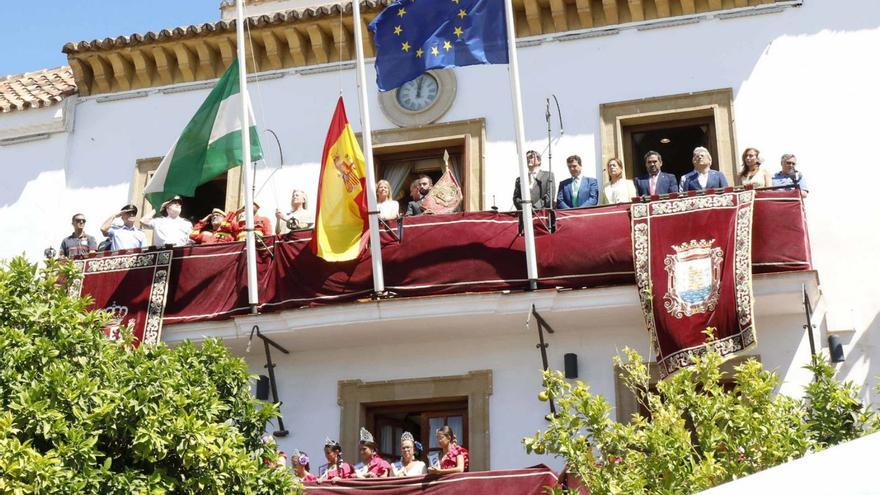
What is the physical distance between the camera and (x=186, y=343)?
1092cm

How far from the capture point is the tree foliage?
28.4ft

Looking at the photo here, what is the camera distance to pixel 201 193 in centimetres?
1650

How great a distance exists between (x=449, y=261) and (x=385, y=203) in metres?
1.38

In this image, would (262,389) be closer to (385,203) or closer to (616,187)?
(385,203)

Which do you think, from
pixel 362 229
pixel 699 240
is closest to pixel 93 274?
pixel 362 229

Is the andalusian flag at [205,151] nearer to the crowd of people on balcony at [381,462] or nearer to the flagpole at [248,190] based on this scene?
the flagpole at [248,190]

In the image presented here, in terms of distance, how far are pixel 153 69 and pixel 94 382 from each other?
24.1ft

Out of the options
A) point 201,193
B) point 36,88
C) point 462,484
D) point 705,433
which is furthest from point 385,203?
point 36,88

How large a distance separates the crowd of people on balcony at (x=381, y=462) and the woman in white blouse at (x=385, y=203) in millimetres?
2454

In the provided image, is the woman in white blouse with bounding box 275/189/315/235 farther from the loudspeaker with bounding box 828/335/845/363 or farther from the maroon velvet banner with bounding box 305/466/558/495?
the loudspeaker with bounding box 828/335/845/363

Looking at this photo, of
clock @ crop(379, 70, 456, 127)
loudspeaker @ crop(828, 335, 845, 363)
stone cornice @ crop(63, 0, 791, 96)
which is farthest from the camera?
clock @ crop(379, 70, 456, 127)

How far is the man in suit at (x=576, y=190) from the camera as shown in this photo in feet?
44.3

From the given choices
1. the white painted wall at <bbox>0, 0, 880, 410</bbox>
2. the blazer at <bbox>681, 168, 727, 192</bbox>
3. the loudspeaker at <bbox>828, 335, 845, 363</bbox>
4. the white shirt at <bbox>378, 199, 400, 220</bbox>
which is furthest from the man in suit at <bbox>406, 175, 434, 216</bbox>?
the loudspeaker at <bbox>828, 335, 845, 363</bbox>

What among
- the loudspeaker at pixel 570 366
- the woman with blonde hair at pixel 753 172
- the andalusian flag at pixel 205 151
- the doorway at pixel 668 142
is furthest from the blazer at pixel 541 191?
the andalusian flag at pixel 205 151
